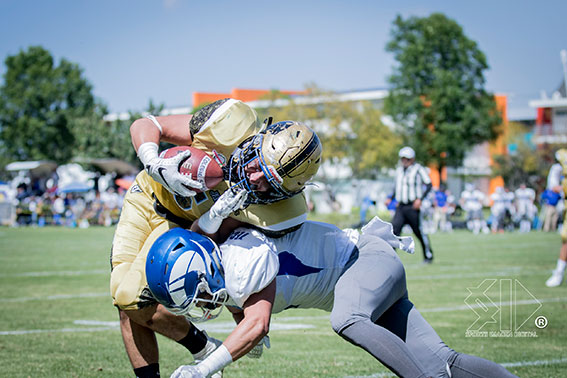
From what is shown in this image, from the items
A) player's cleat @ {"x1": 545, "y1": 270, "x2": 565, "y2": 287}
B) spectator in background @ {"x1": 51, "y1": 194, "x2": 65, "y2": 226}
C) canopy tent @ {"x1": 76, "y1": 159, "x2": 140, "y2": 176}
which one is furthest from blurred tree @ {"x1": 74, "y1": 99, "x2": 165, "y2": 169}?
player's cleat @ {"x1": 545, "y1": 270, "x2": 565, "y2": 287}

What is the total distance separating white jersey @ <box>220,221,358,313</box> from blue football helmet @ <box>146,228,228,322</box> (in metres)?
0.07

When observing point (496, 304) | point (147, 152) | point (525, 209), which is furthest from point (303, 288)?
point (525, 209)

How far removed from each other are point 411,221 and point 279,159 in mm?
8467

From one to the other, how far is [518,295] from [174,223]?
219 inches

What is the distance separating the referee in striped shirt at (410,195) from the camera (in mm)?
11164

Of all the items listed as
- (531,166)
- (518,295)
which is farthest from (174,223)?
(531,166)

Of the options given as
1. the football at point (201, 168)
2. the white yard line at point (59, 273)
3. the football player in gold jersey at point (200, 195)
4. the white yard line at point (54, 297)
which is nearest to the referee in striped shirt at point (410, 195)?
the white yard line at point (59, 273)

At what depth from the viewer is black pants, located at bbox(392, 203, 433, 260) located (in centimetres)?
1106

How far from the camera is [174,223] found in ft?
11.7

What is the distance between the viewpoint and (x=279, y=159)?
3029 mm

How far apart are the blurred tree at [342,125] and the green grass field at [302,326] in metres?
27.5

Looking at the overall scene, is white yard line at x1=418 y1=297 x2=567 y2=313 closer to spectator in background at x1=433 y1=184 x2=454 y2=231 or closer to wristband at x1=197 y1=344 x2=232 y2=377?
wristband at x1=197 y1=344 x2=232 y2=377

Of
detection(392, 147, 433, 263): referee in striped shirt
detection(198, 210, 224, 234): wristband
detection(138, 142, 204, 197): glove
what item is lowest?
detection(392, 147, 433, 263): referee in striped shirt

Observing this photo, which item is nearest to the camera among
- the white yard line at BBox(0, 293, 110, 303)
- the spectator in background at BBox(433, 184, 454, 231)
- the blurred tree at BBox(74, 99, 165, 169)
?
the white yard line at BBox(0, 293, 110, 303)
